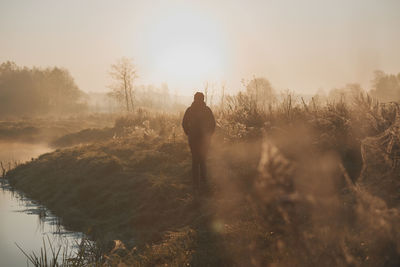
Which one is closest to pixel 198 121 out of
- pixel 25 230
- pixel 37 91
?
pixel 25 230

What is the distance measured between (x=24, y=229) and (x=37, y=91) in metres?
63.8

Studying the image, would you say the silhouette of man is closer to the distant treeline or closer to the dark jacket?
the dark jacket

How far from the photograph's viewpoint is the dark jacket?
10148mm

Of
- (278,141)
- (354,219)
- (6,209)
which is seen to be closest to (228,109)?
(278,141)

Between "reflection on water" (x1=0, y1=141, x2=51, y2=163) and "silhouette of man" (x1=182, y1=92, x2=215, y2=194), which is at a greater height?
"silhouette of man" (x1=182, y1=92, x2=215, y2=194)

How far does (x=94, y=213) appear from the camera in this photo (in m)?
→ 12.6

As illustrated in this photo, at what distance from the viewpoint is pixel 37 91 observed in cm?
7069

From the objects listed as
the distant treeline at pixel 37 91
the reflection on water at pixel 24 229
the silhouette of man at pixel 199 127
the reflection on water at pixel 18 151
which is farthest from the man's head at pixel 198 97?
the distant treeline at pixel 37 91

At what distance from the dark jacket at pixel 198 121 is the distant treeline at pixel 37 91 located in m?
62.6

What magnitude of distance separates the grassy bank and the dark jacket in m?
1.62

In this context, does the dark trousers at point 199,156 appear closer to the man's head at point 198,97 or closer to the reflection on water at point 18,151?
the man's head at point 198,97

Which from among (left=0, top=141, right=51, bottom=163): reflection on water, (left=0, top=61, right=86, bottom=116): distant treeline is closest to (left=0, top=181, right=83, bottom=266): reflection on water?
(left=0, top=141, right=51, bottom=163): reflection on water

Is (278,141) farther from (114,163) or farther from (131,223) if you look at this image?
(114,163)

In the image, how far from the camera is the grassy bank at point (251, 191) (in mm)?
5824
